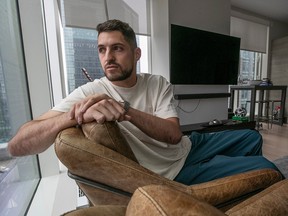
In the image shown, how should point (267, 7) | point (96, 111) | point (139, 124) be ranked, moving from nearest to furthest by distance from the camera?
1. point (96, 111)
2. point (139, 124)
3. point (267, 7)

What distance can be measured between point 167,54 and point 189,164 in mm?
1639

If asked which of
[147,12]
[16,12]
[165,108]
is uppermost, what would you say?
[147,12]

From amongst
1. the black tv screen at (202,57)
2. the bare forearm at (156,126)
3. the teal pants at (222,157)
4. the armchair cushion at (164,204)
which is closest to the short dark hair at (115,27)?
the bare forearm at (156,126)

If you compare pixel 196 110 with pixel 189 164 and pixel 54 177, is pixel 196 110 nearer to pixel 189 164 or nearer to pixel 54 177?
pixel 189 164

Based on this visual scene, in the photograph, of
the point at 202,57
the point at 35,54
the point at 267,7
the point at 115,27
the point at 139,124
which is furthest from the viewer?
the point at 267,7

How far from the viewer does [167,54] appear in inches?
88.5

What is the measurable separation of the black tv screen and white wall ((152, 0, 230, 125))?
13 centimetres

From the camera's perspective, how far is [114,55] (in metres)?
0.96

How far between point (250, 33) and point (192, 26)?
2.00 metres

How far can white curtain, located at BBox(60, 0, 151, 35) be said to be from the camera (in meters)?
1.77

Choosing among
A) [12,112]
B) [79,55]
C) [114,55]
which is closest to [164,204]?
[114,55]

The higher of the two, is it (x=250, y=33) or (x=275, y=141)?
(x=250, y=33)

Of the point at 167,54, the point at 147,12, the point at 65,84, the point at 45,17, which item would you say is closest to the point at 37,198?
the point at 65,84

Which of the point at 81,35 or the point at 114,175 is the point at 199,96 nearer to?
the point at 81,35
